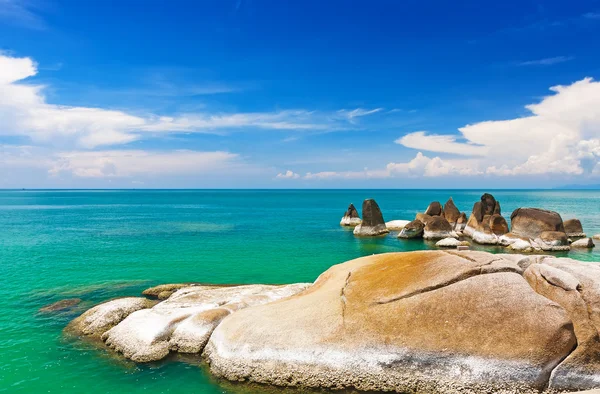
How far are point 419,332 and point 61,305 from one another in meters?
23.9

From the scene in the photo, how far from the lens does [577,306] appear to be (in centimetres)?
1459

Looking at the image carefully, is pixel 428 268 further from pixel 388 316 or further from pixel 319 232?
pixel 319 232

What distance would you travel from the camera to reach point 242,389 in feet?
47.5

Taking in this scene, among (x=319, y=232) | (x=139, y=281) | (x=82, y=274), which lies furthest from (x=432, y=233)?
(x=82, y=274)

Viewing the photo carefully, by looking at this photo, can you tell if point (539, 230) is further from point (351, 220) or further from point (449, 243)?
point (351, 220)

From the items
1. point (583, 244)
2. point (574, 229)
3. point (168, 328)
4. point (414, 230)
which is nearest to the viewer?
point (168, 328)

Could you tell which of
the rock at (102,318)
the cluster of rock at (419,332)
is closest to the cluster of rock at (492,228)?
the cluster of rock at (419,332)

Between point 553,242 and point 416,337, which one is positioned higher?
point 416,337

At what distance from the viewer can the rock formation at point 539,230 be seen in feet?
153

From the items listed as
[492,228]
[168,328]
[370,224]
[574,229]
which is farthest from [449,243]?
[168,328]

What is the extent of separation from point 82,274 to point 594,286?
3847 cm

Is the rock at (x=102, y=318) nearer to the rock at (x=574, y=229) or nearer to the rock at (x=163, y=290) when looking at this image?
the rock at (x=163, y=290)

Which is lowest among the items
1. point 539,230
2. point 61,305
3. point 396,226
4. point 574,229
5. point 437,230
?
point 396,226

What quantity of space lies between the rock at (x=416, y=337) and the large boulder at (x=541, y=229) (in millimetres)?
35957
